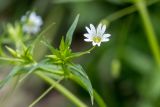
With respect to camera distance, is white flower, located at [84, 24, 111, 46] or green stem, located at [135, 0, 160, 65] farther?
green stem, located at [135, 0, 160, 65]

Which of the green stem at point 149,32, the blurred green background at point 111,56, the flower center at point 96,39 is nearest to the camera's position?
the flower center at point 96,39

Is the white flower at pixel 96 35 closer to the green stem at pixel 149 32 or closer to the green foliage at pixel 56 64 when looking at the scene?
the green foliage at pixel 56 64

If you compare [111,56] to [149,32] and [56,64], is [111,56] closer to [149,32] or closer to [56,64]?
[149,32]

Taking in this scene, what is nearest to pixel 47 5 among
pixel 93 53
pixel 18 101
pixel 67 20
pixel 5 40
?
pixel 67 20

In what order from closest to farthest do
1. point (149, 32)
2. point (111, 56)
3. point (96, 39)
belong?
point (96, 39), point (149, 32), point (111, 56)

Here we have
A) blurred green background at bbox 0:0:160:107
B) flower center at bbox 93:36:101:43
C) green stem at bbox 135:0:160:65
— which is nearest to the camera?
flower center at bbox 93:36:101:43

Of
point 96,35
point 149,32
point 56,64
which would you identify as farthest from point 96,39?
point 149,32

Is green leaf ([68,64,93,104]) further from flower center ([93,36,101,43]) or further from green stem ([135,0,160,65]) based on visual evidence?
green stem ([135,0,160,65])

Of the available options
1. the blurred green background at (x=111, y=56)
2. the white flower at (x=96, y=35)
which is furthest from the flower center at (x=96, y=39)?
the blurred green background at (x=111, y=56)

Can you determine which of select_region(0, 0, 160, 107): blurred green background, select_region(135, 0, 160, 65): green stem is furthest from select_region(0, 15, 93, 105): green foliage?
select_region(0, 0, 160, 107): blurred green background
